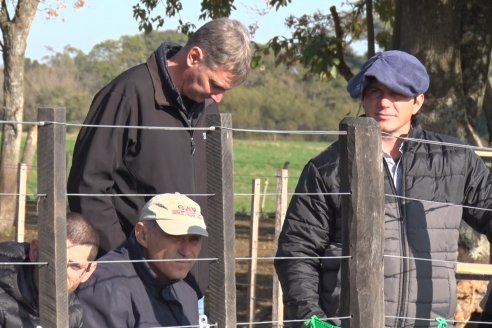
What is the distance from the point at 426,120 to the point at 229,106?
49.4 m

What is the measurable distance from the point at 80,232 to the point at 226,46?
3.63 feet

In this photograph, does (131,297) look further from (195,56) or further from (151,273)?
(195,56)

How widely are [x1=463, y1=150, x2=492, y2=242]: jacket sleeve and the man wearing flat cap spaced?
5 centimetres

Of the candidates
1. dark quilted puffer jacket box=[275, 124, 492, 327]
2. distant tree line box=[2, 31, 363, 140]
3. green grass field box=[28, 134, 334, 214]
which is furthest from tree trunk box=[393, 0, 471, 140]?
distant tree line box=[2, 31, 363, 140]

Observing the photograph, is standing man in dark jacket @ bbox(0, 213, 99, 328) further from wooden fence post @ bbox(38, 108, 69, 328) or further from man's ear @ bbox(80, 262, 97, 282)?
wooden fence post @ bbox(38, 108, 69, 328)

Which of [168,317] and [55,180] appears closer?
[55,180]

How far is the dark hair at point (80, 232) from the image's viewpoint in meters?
3.91

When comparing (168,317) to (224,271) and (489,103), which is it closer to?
(224,271)

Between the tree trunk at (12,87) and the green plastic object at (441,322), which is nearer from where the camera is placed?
the green plastic object at (441,322)

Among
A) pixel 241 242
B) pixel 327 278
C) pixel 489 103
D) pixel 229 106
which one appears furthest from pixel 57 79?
pixel 327 278

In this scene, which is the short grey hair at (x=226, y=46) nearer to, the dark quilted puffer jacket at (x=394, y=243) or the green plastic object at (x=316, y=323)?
the dark quilted puffer jacket at (x=394, y=243)

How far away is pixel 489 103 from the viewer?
1303 cm

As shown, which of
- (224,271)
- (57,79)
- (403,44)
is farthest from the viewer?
(57,79)

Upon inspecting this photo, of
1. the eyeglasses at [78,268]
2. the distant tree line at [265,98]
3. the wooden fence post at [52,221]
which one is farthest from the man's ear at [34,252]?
the distant tree line at [265,98]
